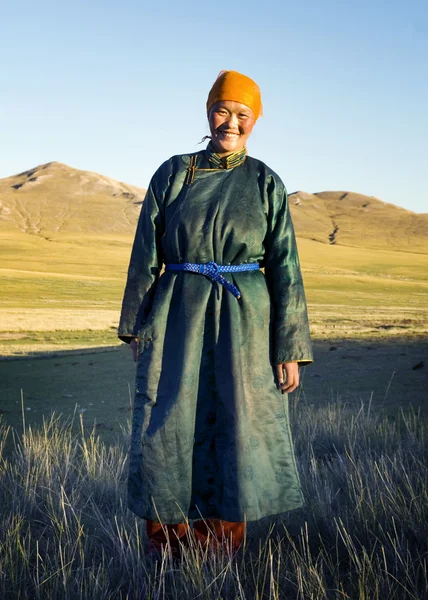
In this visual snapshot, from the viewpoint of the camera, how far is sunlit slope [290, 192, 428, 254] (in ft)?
348

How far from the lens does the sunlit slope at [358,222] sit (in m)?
106

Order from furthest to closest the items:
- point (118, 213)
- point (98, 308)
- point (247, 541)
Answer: point (118, 213) < point (98, 308) < point (247, 541)

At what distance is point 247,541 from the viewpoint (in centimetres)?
309

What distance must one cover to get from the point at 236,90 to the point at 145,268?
0.83 meters

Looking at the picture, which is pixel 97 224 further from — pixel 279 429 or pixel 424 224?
pixel 279 429

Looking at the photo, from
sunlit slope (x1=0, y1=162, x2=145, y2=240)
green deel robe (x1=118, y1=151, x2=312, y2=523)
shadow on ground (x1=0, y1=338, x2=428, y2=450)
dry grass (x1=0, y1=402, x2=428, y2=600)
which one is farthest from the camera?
sunlit slope (x1=0, y1=162, x2=145, y2=240)

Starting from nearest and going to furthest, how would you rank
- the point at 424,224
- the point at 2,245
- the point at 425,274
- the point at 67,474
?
the point at 67,474 → the point at 425,274 → the point at 2,245 → the point at 424,224

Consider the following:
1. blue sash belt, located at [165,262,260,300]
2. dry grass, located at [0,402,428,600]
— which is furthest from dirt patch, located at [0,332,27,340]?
blue sash belt, located at [165,262,260,300]

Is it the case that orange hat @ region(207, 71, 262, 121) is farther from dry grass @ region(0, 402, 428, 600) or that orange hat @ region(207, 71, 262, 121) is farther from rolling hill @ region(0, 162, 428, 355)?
rolling hill @ region(0, 162, 428, 355)

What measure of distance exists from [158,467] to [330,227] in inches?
4713

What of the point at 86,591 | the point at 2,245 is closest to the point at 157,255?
the point at 86,591

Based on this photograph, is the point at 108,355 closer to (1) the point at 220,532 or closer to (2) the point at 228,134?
(1) the point at 220,532

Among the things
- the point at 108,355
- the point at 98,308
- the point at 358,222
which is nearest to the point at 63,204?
the point at 358,222

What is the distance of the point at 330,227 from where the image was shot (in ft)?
393
